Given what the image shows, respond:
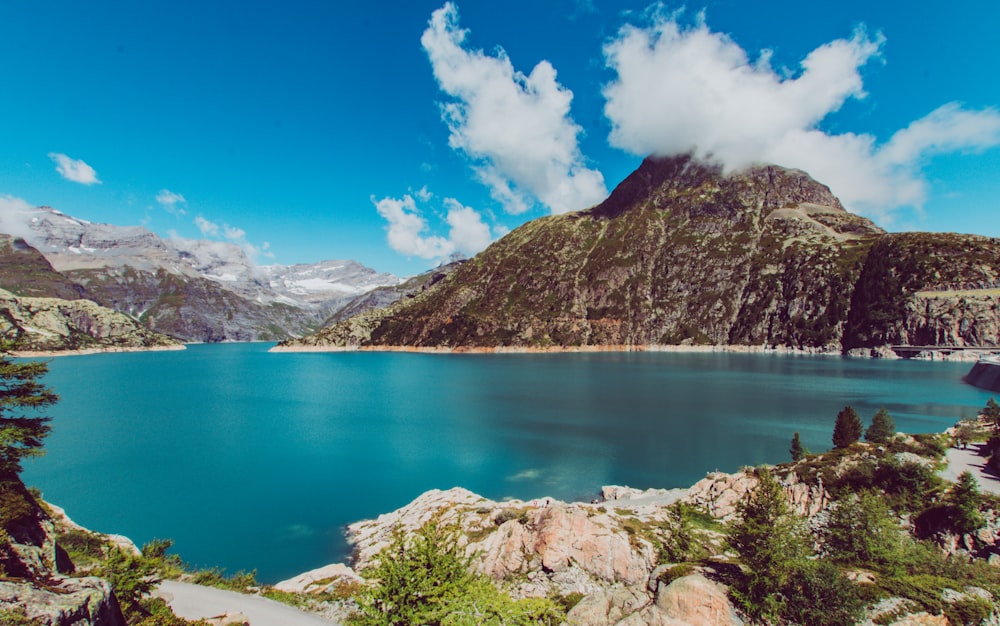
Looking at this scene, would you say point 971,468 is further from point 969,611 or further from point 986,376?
point 986,376

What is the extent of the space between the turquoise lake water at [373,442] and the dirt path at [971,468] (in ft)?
47.6

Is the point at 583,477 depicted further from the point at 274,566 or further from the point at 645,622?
the point at 645,622

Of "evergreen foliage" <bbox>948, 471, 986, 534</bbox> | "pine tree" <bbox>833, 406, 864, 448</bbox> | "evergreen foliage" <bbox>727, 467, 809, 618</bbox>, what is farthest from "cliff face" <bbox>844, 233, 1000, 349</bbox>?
"evergreen foliage" <bbox>727, 467, 809, 618</bbox>

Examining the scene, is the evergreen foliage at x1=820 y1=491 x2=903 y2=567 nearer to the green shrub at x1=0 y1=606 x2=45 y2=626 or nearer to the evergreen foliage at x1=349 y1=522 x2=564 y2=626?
the evergreen foliage at x1=349 y1=522 x2=564 y2=626

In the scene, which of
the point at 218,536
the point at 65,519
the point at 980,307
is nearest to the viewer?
the point at 65,519


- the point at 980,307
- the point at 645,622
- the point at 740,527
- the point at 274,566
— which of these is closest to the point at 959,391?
the point at 980,307

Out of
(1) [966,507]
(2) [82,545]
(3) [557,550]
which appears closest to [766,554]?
(3) [557,550]

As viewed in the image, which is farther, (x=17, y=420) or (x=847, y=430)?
(x=847, y=430)

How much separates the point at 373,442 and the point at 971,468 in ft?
212

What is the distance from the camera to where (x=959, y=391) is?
329ft

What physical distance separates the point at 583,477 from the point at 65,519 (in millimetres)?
42965

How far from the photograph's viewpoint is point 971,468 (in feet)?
123

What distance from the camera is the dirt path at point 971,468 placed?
33625 mm

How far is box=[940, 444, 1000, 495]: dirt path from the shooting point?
3362 centimetres
